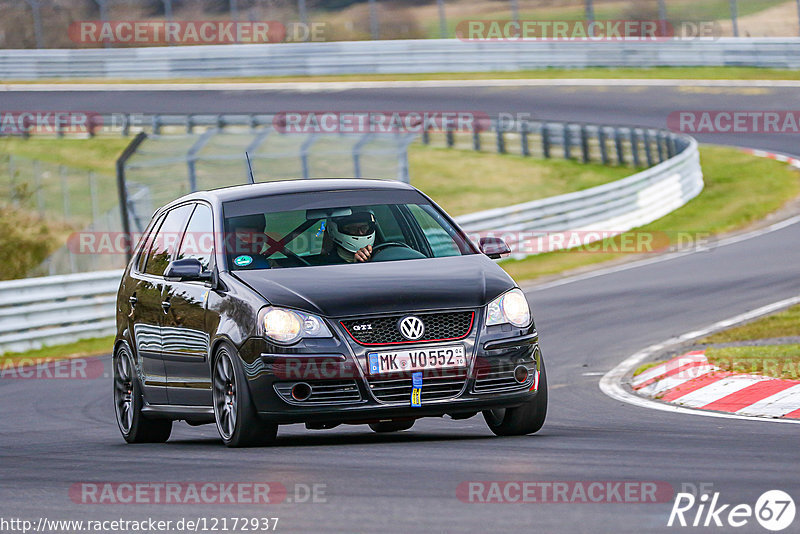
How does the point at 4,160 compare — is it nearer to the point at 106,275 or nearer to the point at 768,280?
the point at 106,275

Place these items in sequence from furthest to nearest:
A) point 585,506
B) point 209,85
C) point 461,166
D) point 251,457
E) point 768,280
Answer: point 209,85
point 461,166
point 768,280
point 251,457
point 585,506

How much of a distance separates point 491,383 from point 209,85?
39.7m

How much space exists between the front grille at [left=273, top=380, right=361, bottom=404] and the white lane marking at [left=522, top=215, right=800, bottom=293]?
40.5ft

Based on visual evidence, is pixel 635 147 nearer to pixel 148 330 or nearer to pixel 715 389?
pixel 715 389

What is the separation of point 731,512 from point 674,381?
18.4 feet

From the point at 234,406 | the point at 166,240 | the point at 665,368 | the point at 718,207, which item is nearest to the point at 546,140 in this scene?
the point at 718,207

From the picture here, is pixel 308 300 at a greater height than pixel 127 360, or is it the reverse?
pixel 308 300

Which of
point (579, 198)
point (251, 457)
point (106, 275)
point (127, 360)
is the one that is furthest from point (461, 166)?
point (251, 457)

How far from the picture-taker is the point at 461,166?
35.4 meters

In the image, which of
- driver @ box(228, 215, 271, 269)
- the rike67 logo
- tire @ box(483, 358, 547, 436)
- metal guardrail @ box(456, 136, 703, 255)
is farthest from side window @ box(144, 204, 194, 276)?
metal guardrail @ box(456, 136, 703, 255)

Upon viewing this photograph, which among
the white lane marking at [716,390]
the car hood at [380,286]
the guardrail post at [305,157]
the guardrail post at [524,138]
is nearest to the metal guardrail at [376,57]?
the guardrail post at [524,138]

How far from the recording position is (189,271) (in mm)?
8453

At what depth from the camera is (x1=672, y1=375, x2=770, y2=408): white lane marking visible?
33.2ft

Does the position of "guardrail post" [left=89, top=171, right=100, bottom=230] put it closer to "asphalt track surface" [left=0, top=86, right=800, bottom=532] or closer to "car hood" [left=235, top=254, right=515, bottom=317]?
"asphalt track surface" [left=0, top=86, right=800, bottom=532]
